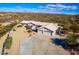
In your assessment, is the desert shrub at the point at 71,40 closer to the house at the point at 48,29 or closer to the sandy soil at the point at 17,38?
the house at the point at 48,29

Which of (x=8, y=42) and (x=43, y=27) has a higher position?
(x=43, y=27)

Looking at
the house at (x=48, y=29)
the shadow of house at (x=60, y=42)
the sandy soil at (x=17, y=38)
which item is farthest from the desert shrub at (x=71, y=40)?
the sandy soil at (x=17, y=38)

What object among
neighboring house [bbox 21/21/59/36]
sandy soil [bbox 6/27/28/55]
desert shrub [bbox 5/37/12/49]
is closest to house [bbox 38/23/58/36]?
neighboring house [bbox 21/21/59/36]

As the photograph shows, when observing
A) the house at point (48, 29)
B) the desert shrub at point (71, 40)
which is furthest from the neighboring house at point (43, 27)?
the desert shrub at point (71, 40)

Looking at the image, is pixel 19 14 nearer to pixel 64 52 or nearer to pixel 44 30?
pixel 44 30

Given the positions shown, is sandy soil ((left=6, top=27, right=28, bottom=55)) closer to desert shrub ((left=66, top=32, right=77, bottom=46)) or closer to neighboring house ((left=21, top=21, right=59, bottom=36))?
neighboring house ((left=21, top=21, right=59, bottom=36))

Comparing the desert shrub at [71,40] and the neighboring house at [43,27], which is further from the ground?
the neighboring house at [43,27]

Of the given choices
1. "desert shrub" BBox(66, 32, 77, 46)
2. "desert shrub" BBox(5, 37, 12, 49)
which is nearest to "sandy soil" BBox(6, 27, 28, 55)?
"desert shrub" BBox(5, 37, 12, 49)

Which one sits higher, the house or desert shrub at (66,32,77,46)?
the house

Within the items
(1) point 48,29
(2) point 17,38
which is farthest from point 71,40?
(2) point 17,38

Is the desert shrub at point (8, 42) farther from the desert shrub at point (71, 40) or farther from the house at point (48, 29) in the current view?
the desert shrub at point (71, 40)

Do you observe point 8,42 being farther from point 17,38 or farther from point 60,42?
point 60,42
